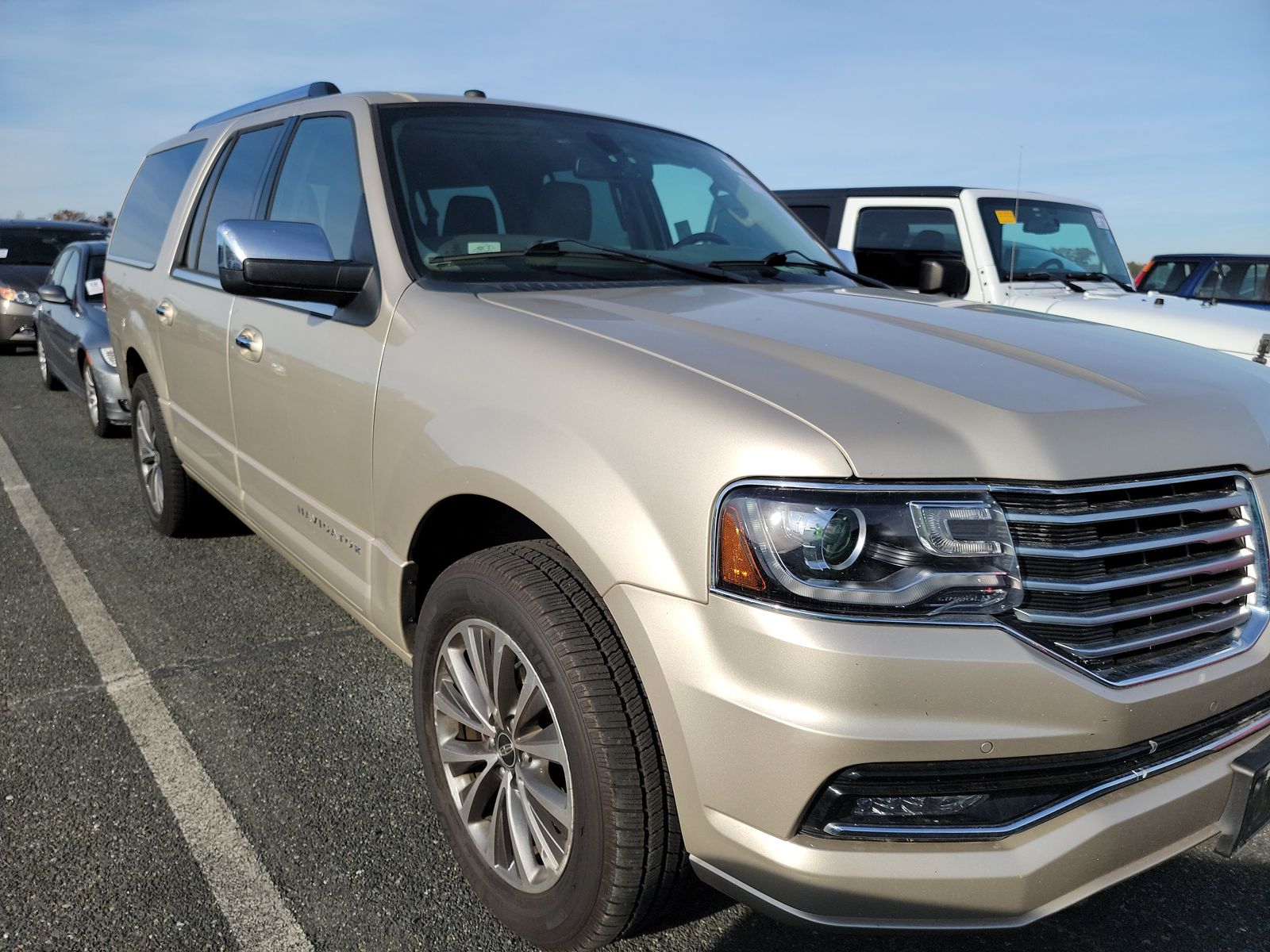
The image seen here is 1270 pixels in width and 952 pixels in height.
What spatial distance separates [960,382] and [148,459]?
430 centimetres

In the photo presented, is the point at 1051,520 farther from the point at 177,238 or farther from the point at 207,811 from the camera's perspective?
the point at 177,238

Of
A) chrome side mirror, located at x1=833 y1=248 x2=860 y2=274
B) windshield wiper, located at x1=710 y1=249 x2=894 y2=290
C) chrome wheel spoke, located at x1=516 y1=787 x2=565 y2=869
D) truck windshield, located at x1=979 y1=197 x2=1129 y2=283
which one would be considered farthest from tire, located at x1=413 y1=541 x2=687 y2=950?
truck windshield, located at x1=979 y1=197 x2=1129 y2=283

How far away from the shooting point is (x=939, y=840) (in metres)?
1.63

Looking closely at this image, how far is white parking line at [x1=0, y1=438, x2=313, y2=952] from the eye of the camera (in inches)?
87.8

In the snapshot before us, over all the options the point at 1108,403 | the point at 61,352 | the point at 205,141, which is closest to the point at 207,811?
the point at 1108,403

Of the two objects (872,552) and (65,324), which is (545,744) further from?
(65,324)

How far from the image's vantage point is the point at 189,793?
2.72 meters

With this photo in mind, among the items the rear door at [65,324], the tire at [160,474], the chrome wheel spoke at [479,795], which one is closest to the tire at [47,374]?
the rear door at [65,324]

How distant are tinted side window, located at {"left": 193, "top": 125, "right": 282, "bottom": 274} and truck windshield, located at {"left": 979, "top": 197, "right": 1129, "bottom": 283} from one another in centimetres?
476

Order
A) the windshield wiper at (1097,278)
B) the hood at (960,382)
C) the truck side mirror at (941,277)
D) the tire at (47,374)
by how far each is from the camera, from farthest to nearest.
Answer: the tire at (47,374), the windshield wiper at (1097,278), the truck side mirror at (941,277), the hood at (960,382)

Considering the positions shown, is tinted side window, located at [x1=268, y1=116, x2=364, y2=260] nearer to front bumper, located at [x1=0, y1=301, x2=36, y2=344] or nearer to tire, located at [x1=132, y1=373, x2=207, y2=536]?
tire, located at [x1=132, y1=373, x2=207, y2=536]

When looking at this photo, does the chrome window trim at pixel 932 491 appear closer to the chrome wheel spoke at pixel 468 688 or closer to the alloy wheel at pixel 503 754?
the alloy wheel at pixel 503 754

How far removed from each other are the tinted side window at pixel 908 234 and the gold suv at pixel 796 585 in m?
4.74

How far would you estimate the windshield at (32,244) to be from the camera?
1194 cm
